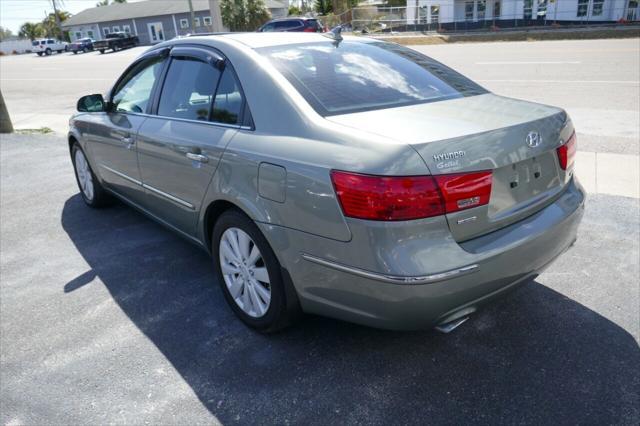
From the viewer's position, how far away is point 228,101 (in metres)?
3.07

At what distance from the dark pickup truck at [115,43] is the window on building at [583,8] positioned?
123ft

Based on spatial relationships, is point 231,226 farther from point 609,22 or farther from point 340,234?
point 609,22

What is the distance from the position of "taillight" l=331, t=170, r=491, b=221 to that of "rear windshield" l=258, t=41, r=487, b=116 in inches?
23.0

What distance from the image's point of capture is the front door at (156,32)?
5575 cm

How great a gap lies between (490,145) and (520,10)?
40.1 m

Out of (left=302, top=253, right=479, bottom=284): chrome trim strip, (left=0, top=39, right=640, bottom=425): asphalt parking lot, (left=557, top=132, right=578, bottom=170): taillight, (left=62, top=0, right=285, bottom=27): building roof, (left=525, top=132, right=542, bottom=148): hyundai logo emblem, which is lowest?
(left=0, top=39, right=640, bottom=425): asphalt parking lot

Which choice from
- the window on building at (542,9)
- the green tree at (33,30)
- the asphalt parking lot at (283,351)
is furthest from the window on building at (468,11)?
the green tree at (33,30)

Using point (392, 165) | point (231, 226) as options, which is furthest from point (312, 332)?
point (392, 165)

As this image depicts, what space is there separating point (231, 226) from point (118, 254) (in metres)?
1.90

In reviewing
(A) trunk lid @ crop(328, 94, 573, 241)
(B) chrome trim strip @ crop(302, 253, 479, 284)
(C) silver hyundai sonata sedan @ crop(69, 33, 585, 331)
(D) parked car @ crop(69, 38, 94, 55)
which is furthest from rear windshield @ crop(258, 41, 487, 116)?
(D) parked car @ crop(69, 38, 94, 55)

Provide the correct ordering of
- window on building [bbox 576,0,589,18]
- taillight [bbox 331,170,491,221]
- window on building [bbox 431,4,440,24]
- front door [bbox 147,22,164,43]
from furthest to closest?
front door [bbox 147,22,164,43] → window on building [bbox 431,4,440,24] → window on building [bbox 576,0,589,18] → taillight [bbox 331,170,491,221]

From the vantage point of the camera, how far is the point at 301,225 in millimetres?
2463

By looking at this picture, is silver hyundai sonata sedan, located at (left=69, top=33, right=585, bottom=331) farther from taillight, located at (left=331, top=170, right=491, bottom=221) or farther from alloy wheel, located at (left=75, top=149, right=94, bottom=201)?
alloy wheel, located at (left=75, top=149, right=94, bottom=201)

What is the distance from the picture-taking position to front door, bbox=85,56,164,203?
13.1 feet
